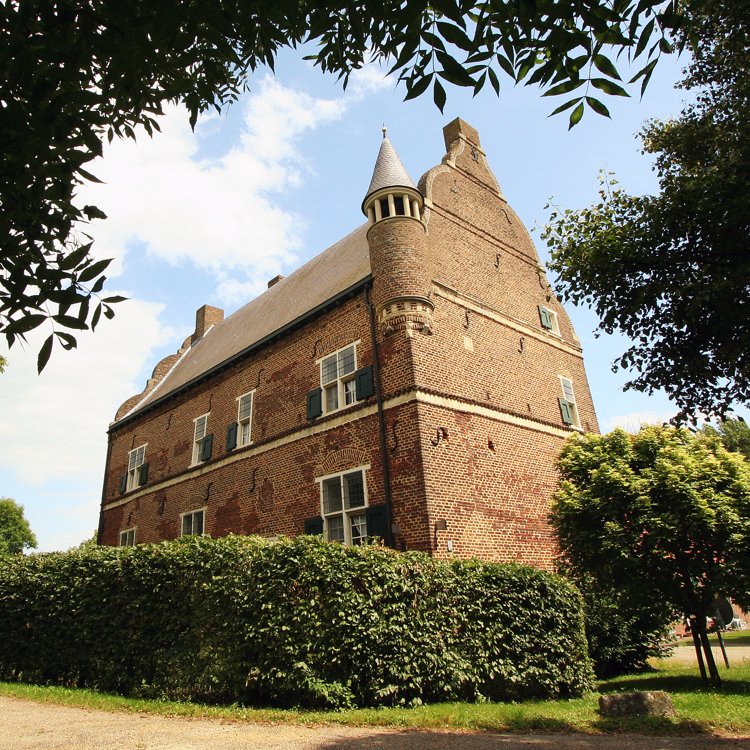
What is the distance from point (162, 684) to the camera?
8766 millimetres

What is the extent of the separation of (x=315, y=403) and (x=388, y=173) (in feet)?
21.9

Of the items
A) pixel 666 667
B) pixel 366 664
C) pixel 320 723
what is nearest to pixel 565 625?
pixel 366 664

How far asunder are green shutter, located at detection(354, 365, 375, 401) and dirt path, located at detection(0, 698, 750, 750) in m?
7.79

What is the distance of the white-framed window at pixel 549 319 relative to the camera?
18016mm

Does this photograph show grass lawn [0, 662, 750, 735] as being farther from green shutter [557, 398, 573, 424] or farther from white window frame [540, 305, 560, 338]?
white window frame [540, 305, 560, 338]

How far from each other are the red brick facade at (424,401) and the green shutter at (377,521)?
0.21 m

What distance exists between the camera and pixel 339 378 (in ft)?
47.7

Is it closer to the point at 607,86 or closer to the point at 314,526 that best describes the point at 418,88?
the point at 607,86

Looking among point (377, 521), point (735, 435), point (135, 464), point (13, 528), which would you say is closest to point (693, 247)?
point (377, 521)

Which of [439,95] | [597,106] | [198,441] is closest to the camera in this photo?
[439,95]

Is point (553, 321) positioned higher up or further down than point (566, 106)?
higher up

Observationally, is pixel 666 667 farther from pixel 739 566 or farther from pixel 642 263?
pixel 642 263

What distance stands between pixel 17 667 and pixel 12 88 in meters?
13.2

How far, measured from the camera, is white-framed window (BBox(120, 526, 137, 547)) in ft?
69.6
